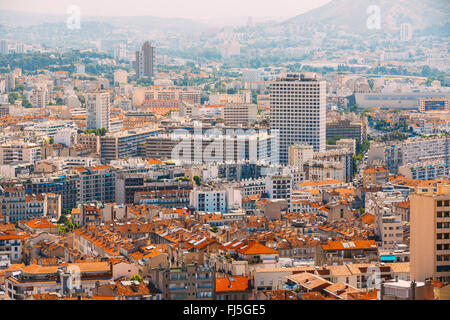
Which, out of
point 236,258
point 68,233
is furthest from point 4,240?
point 236,258

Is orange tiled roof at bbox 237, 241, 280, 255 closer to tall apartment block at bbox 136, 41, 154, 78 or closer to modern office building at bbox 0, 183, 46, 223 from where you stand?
modern office building at bbox 0, 183, 46, 223

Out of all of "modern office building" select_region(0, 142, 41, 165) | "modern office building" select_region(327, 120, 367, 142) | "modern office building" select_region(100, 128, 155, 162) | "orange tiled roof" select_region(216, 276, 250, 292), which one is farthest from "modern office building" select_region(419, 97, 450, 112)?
"orange tiled roof" select_region(216, 276, 250, 292)

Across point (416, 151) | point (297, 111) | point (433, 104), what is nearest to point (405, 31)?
point (433, 104)

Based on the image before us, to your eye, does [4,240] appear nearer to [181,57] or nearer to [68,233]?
[68,233]

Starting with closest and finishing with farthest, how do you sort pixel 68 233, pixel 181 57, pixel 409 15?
pixel 68 233 → pixel 409 15 → pixel 181 57

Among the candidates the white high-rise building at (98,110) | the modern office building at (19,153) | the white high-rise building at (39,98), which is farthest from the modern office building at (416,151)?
the white high-rise building at (39,98)

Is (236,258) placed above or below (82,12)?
below
